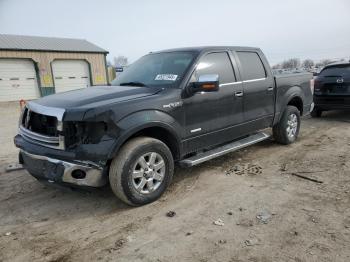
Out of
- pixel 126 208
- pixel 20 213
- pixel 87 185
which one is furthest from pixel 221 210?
pixel 20 213

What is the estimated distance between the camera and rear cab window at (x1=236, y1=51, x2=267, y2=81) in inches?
207

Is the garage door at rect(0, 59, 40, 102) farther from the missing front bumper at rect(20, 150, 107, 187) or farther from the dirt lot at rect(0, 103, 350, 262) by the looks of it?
the missing front bumper at rect(20, 150, 107, 187)

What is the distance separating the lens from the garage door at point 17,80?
867 inches

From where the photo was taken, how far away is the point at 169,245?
2.99 m

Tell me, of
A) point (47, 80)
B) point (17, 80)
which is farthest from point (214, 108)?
point (47, 80)

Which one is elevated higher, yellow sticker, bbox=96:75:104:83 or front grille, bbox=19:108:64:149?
yellow sticker, bbox=96:75:104:83

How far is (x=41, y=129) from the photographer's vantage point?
3.87 meters

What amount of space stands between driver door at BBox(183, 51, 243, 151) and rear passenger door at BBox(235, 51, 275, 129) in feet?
0.68

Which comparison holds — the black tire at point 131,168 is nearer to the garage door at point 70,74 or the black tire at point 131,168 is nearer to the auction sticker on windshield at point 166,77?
the auction sticker on windshield at point 166,77

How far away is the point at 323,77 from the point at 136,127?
7.17 meters

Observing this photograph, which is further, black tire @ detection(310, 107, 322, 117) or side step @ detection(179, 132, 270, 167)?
black tire @ detection(310, 107, 322, 117)

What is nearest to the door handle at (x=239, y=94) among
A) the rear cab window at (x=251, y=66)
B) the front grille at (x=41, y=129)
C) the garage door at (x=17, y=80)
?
the rear cab window at (x=251, y=66)

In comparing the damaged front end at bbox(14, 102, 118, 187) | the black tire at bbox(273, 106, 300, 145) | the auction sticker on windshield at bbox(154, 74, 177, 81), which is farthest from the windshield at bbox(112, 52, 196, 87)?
the black tire at bbox(273, 106, 300, 145)

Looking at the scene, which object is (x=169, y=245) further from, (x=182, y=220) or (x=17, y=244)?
(x=17, y=244)
